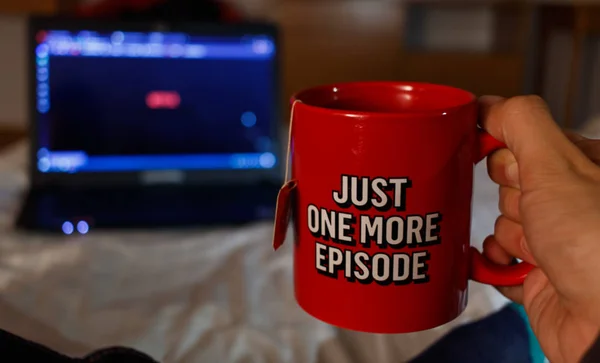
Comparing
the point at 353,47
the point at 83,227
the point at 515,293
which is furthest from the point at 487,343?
the point at 353,47

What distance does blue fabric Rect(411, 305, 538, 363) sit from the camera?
554 millimetres

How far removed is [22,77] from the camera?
270 centimetres

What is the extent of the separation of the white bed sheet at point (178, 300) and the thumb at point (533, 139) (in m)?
0.20

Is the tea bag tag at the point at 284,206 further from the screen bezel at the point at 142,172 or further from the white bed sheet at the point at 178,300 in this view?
the screen bezel at the point at 142,172

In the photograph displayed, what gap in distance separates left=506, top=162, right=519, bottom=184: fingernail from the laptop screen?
0.58 meters

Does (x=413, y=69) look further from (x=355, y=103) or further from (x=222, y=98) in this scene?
(x=355, y=103)

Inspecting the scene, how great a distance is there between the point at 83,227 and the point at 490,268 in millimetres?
519

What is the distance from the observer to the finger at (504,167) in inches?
20.0

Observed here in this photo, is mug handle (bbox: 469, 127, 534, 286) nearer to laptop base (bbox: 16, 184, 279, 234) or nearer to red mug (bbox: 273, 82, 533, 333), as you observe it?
red mug (bbox: 273, 82, 533, 333)

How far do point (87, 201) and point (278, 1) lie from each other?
65.7 inches

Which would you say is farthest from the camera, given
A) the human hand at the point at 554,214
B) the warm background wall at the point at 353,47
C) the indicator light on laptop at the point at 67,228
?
the warm background wall at the point at 353,47

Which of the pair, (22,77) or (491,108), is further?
(22,77)

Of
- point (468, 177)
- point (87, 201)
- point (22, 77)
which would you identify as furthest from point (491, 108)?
point (22, 77)

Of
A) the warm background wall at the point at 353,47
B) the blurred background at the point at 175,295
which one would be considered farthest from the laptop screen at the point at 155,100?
the warm background wall at the point at 353,47
